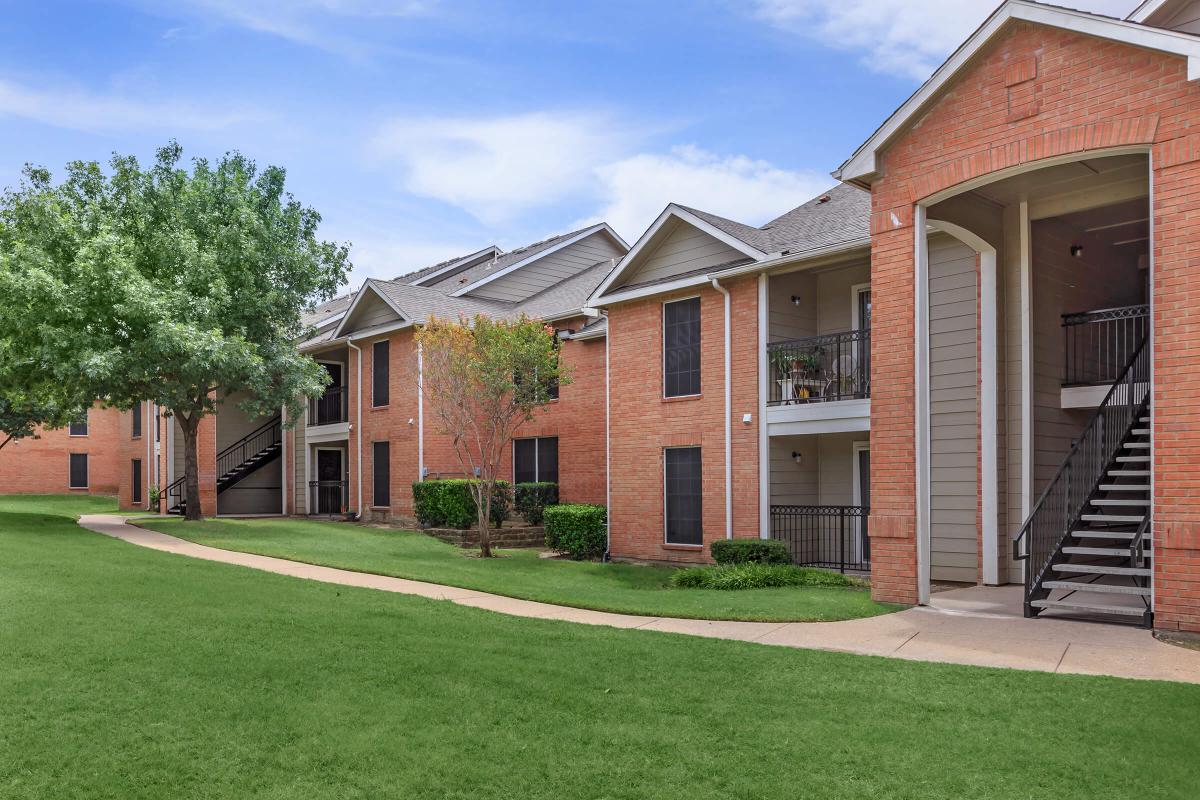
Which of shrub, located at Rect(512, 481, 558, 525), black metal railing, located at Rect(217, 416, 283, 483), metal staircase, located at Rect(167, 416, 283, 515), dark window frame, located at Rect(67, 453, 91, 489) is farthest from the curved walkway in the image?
Answer: dark window frame, located at Rect(67, 453, 91, 489)

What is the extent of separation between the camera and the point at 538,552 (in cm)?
1953

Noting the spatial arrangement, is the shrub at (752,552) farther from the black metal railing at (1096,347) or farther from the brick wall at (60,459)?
the brick wall at (60,459)

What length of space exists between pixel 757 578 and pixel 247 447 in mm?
22339

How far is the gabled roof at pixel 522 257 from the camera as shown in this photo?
26.8 m

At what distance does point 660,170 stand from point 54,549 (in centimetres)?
3102

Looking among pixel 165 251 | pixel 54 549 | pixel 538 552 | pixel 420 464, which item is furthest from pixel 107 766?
pixel 420 464

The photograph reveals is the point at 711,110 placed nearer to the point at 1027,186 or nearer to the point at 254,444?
the point at 1027,186

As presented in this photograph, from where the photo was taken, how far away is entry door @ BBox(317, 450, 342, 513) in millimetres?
28281

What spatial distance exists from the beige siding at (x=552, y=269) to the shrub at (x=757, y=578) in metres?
15.0

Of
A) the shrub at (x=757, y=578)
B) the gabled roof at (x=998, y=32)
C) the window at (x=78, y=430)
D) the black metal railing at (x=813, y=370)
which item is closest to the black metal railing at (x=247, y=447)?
the window at (x=78, y=430)

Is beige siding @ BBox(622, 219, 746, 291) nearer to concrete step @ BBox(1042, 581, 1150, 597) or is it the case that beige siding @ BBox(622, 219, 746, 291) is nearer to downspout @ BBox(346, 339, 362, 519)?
concrete step @ BBox(1042, 581, 1150, 597)

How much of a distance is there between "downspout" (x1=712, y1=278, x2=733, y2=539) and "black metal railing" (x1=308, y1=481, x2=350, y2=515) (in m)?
15.0

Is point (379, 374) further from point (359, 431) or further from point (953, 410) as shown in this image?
point (953, 410)

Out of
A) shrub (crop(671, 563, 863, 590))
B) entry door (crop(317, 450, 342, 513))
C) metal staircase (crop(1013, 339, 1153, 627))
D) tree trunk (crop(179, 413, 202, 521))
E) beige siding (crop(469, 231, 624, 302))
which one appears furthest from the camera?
entry door (crop(317, 450, 342, 513))
